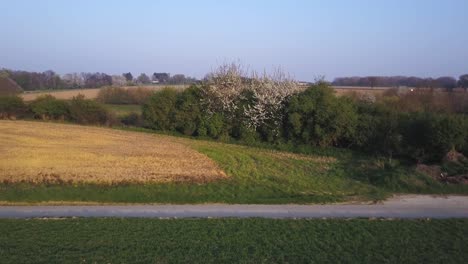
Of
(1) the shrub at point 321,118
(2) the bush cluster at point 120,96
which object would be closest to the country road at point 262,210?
(1) the shrub at point 321,118

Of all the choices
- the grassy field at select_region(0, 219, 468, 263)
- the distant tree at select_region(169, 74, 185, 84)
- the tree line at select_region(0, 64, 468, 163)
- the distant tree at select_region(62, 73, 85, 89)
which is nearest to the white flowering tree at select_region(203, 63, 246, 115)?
the tree line at select_region(0, 64, 468, 163)

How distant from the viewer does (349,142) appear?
111 ft

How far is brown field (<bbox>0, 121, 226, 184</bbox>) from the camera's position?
70.8ft

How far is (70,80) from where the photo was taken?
10238 centimetres

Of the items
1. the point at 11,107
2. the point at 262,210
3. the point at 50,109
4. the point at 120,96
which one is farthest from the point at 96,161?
the point at 120,96

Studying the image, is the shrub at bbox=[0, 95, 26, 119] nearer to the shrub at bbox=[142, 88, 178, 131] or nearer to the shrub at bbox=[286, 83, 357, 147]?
the shrub at bbox=[142, 88, 178, 131]

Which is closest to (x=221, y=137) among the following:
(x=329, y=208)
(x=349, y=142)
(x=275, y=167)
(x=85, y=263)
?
(x=349, y=142)

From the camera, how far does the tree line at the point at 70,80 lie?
87881 mm

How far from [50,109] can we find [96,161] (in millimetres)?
26674

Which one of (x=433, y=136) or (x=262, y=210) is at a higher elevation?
(x=433, y=136)

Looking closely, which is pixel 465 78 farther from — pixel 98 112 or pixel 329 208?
pixel 329 208

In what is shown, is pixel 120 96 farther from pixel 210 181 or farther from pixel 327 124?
pixel 210 181

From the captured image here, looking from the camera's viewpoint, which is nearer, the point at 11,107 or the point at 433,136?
the point at 433,136

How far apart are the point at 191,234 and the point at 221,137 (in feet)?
87.2
